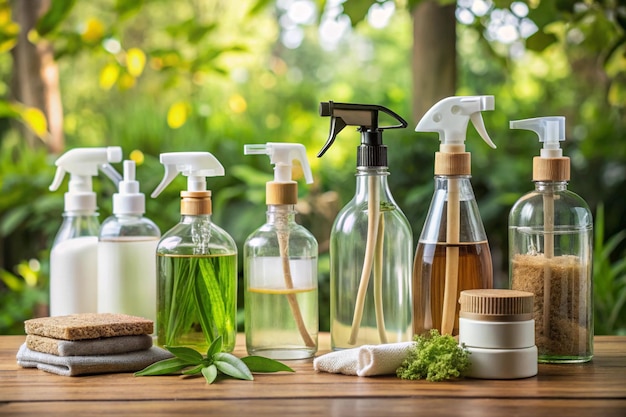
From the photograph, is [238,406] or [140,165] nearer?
[238,406]

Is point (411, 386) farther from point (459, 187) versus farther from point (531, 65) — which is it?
point (531, 65)

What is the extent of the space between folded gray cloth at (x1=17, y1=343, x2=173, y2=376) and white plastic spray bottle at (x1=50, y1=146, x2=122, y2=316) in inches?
7.2

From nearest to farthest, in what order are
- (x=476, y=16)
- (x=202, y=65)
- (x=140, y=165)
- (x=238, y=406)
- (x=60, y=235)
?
(x=238, y=406) < (x=60, y=235) < (x=476, y=16) < (x=140, y=165) < (x=202, y=65)

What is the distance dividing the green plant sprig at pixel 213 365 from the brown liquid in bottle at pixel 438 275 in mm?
210

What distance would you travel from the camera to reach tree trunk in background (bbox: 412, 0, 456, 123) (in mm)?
2172

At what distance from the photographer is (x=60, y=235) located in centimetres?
125

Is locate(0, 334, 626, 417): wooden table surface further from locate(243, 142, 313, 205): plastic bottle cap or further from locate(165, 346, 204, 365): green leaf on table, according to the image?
locate(243, 142, 313, 205): plastic bottle cap

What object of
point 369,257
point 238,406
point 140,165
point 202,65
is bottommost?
point 238,406

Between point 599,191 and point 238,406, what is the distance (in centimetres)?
190

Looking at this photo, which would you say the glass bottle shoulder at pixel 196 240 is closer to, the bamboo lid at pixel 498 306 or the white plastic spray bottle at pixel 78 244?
the white plastic spray bottle at pixel 78 244

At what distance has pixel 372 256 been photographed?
1.06 meters

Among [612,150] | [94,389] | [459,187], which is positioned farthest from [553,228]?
[612,150]

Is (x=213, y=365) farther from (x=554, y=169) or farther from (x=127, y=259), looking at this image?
(x=554, y=169)

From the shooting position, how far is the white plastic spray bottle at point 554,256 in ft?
3.35
